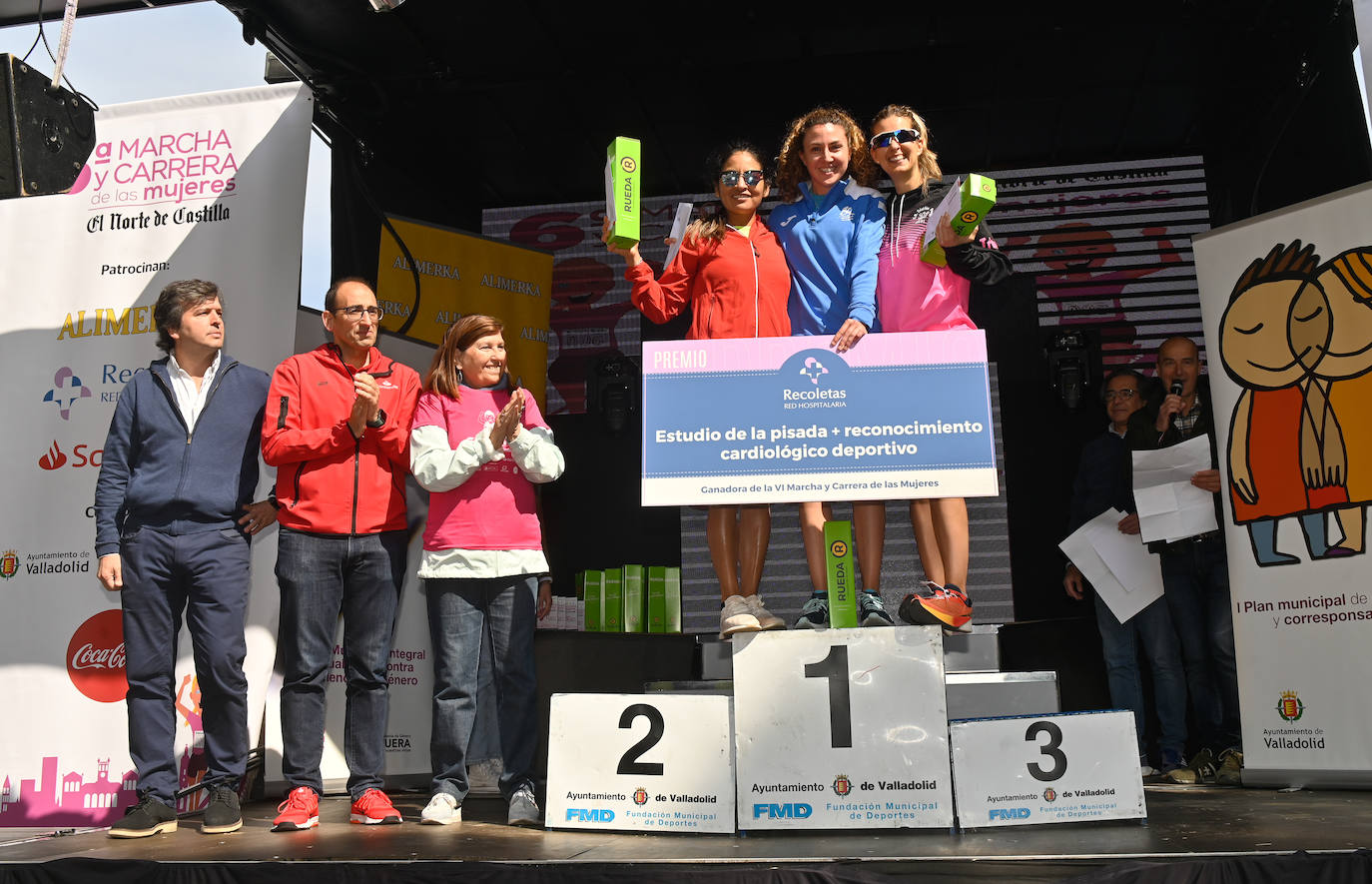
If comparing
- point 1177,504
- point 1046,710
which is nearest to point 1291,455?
point 1177,504

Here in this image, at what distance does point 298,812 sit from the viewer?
306 centimetres

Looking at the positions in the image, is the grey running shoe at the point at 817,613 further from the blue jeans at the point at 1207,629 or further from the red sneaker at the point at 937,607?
the blue jeans at the point at 1207,629

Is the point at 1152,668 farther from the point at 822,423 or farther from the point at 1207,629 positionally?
the point at 822,423

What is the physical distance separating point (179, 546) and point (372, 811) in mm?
998

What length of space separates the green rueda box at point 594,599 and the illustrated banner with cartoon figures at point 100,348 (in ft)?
5.23

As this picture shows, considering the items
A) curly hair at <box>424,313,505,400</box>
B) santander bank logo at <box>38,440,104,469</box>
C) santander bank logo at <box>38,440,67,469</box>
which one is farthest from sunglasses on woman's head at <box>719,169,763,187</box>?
santander bank logo at <box>38,440,67,469</box>

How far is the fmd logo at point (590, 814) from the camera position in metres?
2.84

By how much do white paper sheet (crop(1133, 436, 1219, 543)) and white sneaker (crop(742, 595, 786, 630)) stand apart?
184 cm

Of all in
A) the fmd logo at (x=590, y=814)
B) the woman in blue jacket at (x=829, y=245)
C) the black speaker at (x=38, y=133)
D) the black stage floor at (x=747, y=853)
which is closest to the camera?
the black stage floor at (x=747, y=853)

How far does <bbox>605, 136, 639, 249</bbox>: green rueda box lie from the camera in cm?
322

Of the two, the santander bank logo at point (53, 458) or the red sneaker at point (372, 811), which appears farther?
the santander bank logo at point (53, 458)

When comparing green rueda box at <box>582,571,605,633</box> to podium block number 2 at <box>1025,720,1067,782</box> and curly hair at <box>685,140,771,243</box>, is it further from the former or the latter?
podium block number 2 at <box>1025,720,1067,782</box>

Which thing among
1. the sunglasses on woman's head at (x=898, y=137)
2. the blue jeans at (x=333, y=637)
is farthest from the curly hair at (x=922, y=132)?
the blue jeans at (x=333, y=637)

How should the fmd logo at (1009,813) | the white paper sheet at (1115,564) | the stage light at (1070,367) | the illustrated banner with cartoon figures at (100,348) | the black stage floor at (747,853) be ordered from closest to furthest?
the black stage floor at (747,853), the fmd logo at (1009,813), the illustrated banner with cartoon figures at (100,348), the white paper sheet at (1115,564), the stage light at (1070,367)
